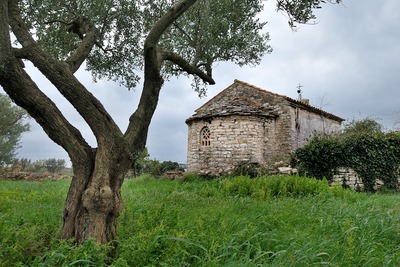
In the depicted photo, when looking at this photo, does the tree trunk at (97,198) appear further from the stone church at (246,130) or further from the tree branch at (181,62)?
the stone church at (246,130)

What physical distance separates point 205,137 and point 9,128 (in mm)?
21848

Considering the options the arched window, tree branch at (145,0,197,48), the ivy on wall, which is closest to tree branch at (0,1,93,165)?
tree branch at (145,0,197,48)

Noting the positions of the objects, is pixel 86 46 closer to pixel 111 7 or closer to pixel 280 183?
pixel 111 7

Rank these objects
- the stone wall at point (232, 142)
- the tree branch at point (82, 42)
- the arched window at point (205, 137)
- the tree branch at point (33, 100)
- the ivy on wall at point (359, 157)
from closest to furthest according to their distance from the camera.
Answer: the tree branch at point (33, 100), the tree branch at point (82, 42), the ivy on wall at point (359, 157), the stone wall at point (232, 142), the arched window at point (205, 137)

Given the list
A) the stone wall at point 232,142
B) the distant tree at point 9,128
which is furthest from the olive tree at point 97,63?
the distant tree at point 9,128

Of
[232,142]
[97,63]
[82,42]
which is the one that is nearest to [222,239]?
→ [82,42]

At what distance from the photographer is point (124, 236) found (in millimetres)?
4219

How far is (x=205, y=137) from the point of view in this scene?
62.5 feet

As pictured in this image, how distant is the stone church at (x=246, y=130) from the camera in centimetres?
1788

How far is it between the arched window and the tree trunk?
1434cm

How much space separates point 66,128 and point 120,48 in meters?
4.99

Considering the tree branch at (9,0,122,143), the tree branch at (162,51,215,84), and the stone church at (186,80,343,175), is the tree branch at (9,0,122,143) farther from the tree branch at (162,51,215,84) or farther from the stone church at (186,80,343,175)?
the stone church at (186,80,343,175)

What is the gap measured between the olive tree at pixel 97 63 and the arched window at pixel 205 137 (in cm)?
1023

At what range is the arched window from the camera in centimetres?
1884
